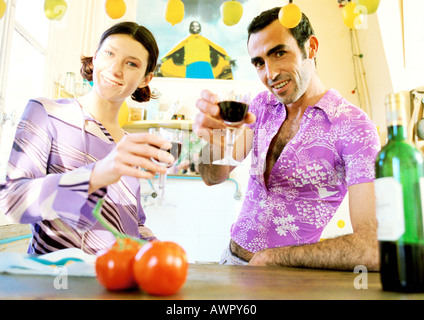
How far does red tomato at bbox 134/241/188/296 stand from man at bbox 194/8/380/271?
2.17 ft

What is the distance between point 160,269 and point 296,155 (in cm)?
110

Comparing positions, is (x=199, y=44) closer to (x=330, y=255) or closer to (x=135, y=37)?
(x=135, y=37)

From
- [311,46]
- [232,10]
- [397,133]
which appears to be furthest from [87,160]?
[311,46]

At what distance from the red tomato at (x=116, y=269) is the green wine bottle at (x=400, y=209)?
488 mm

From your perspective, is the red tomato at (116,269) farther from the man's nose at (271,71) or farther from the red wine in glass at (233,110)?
the man's nose at (271,71)

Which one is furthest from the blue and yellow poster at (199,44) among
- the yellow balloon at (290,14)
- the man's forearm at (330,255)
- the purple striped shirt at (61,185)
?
the man's forearm at (330,255)

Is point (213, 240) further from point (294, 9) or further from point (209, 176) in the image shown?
point (294, 9)

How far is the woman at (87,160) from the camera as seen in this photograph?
88cm

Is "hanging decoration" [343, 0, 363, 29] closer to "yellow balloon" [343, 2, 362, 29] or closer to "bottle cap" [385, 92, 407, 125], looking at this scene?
"yellow balloon" [343, 2, 362, 29]

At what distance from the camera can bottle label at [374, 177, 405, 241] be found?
2.15ft

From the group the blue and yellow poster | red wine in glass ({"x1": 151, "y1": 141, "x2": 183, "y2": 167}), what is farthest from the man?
the blue and yellow poster

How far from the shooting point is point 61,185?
2.94ft

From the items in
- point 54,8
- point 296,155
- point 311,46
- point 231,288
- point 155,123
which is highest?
point 155,123

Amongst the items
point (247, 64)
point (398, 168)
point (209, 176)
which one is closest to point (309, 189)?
point (209, 176)
